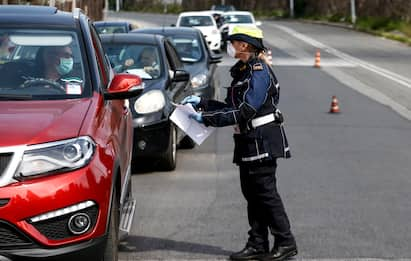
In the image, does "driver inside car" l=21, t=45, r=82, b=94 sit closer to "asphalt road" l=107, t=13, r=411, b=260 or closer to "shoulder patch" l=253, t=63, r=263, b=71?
"shoulder patch" l=253, t=63, r=263, b=71

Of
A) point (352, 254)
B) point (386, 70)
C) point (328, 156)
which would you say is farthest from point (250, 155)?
point (386, 70)

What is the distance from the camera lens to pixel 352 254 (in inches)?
284

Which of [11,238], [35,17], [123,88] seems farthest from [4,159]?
[35,17]

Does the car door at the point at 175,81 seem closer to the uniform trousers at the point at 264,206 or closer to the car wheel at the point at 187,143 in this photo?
the car wheel at the point at 187,143

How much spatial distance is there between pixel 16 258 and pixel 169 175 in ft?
18.3

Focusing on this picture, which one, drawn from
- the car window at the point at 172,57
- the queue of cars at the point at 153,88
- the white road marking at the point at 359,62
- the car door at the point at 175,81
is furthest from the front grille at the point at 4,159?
the white road marking at the point at 359,62

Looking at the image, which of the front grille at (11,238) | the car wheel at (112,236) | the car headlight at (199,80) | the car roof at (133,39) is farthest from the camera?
the car headlight at (199,80)

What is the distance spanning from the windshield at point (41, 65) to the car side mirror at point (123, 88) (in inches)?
7.5

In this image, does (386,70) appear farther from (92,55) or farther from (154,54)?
(92,55)

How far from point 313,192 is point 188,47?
329 inches

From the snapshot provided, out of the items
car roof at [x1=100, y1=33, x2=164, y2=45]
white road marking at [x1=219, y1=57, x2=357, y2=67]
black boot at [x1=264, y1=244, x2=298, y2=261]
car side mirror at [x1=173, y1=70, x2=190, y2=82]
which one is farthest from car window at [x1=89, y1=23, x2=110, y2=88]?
white road marking at [x1=219, y1=57, x2=357, y2=67]

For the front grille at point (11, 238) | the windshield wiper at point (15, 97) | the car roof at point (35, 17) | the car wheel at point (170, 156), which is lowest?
the car wheel at point (170, 156)

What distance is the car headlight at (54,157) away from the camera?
5.38m

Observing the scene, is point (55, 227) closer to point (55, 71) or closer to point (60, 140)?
point (60, 140)
